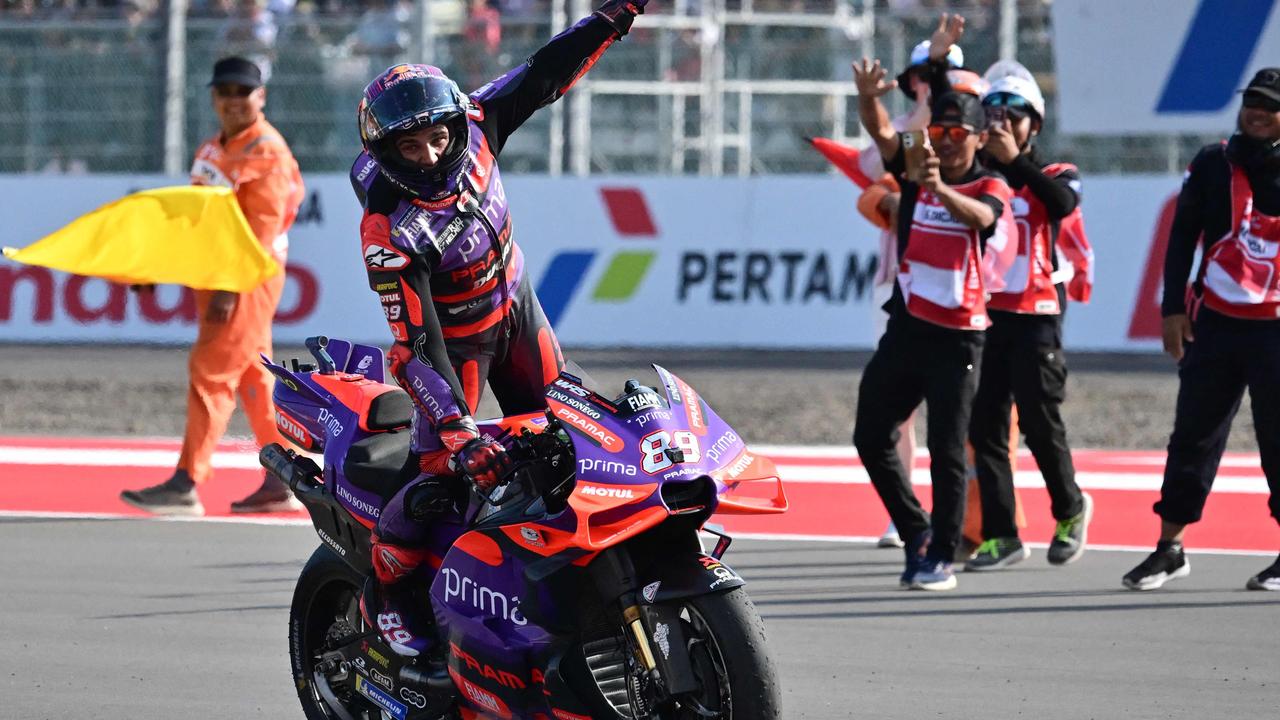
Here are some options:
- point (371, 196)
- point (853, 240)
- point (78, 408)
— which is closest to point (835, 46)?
point (853, 240)

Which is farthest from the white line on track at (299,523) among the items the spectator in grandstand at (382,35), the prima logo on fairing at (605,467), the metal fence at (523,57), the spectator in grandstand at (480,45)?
the spectator in grandstand at (382,35)

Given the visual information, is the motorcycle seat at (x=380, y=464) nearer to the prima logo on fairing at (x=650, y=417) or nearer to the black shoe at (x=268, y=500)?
the prima logo on fairing at (x=650, y=417)

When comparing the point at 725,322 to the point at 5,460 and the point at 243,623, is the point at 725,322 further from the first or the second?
the point at 243,623

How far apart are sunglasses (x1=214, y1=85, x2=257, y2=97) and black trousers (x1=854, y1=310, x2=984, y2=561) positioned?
3.45 metres

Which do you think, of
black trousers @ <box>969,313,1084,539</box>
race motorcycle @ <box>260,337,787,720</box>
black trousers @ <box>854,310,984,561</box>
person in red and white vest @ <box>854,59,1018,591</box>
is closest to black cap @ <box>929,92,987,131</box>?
person in red and white vest @ <box>854,59,1018,591</box>

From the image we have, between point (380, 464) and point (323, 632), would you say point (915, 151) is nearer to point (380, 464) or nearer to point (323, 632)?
point (380, 464)

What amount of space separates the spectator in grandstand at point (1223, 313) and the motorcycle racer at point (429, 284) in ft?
10.8

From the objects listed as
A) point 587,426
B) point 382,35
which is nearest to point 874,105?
point 587,426

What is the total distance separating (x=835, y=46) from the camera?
15.9 meters

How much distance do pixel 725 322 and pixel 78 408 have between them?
5.26 meters

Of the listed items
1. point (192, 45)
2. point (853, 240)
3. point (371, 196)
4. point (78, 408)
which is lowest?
point (78, 408)

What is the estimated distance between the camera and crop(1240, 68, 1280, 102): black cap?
7.11 metres

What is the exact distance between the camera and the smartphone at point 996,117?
7.80m

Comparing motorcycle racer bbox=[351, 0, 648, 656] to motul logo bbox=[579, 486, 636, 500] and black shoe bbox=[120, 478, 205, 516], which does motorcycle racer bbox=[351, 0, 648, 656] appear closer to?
motul logo bbox=[579, 486, 636, 500]
